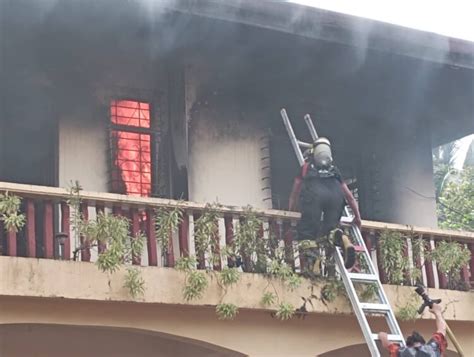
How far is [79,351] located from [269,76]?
327cm

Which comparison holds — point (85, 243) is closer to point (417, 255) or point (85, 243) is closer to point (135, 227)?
point (135, 227)

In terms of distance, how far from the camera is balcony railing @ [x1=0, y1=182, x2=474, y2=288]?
6.57 m

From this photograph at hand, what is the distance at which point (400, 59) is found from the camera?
8922mm

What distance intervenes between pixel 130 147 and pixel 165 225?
1982 millimetres

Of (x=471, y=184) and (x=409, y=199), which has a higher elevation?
(x=471, y=184)

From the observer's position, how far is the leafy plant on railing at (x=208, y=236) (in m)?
7.06

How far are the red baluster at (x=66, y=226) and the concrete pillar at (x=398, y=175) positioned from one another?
4193 millimetres

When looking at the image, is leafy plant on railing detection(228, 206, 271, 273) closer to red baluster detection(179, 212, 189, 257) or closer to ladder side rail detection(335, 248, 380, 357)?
red baluster detection(179, 212, 189, 257)

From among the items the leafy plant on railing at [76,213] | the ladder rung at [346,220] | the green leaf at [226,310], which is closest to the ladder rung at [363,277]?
the ladder rung at [346,220]

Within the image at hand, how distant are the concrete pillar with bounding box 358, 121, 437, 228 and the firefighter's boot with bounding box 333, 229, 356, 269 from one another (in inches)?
110

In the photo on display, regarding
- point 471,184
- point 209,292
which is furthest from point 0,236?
A: point 471,184

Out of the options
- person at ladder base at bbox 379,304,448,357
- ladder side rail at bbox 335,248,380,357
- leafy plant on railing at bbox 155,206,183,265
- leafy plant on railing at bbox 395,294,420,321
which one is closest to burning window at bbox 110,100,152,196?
leafy plant on railing at bbox 155,206,183,265

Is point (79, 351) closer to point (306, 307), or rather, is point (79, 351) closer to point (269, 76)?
point (306, 307)

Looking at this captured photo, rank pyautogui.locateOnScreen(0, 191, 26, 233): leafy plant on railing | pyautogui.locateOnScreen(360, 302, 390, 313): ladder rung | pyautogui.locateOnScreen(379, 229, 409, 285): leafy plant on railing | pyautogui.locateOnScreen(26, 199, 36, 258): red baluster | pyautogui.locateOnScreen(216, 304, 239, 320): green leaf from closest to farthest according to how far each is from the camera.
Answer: pyautogui.locateOnScreen(0, 191, 26, 233): leafy plant on railing
pyautogui.locateOnScreen(26, 199, 36, 258): red baluster
pyautogui.locateOnScreen(216, 304, 239, 320): green leaf
pyautogui.locateOnScreen(360, 302, 390, 313): ladder rung
pyautogui.locateOnScreen(379, 229, 409, 285): leafy plant on railing
